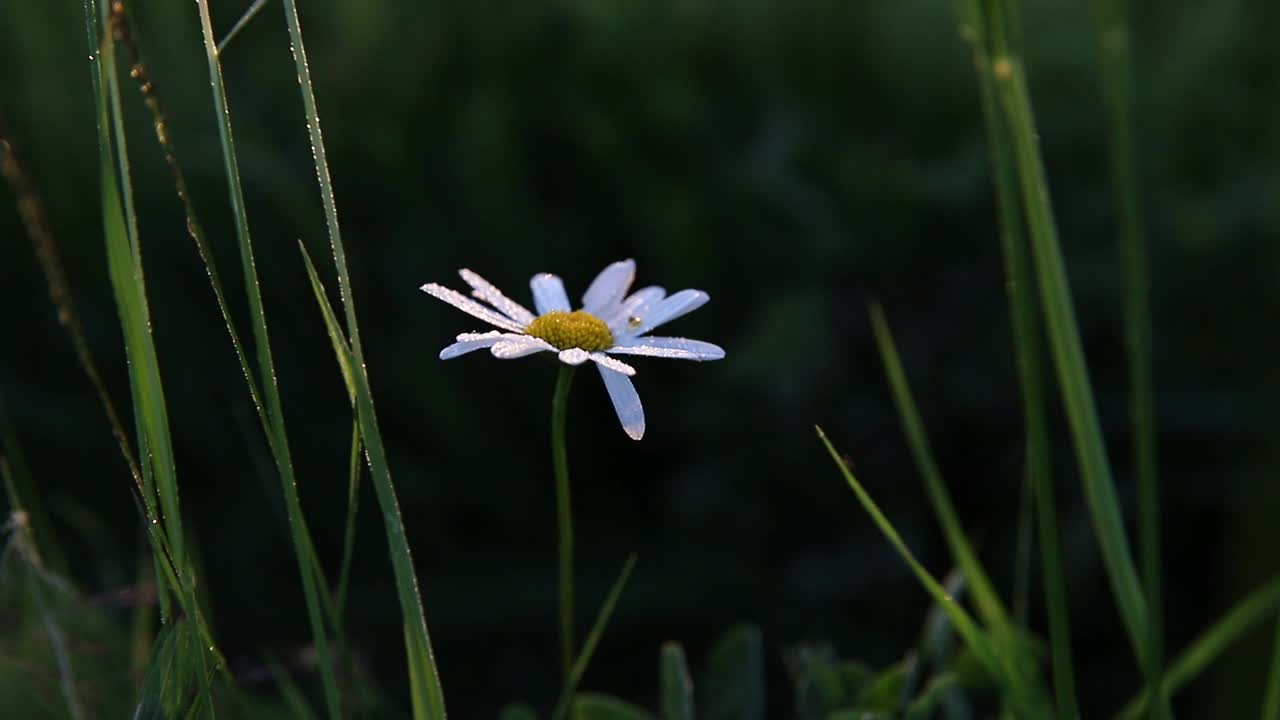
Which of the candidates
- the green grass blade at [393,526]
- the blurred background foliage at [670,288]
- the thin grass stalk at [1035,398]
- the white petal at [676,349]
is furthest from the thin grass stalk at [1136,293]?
the blurred background foliage at [670,288]

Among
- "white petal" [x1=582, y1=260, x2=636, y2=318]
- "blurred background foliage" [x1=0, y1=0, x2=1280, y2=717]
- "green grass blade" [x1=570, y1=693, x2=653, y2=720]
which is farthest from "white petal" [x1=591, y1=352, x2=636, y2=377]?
"blurred background foliage" [x1=0, y1=0, x2=1280, y2=717]

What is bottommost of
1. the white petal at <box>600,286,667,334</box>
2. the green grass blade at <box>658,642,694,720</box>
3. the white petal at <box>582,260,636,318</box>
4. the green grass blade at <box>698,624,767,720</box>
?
the green grass blade at <box>698,624,767,720</box>

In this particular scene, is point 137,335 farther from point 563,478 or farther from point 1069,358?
point 1069,358

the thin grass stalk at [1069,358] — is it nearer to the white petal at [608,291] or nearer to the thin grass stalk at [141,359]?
the white petal at [608,291]

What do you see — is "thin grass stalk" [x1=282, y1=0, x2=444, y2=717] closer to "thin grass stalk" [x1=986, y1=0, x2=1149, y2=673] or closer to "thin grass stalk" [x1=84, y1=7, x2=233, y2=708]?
"thin grass stalk" [x1=84, y1=7, x2=233, y2=708]

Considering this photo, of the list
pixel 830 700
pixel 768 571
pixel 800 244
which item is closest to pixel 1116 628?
pixel 768 571

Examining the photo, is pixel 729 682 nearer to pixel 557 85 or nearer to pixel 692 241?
pixel 692 241
